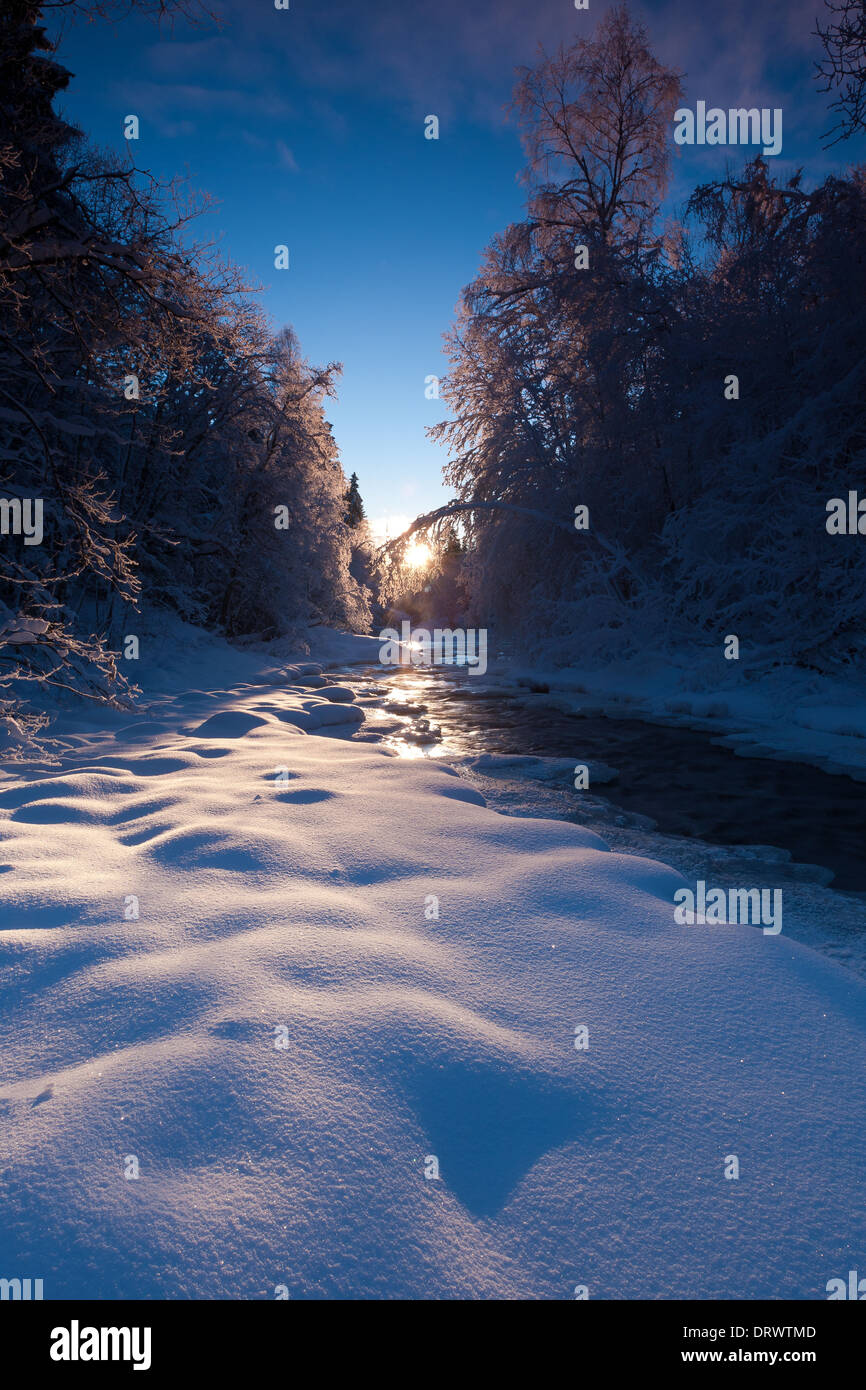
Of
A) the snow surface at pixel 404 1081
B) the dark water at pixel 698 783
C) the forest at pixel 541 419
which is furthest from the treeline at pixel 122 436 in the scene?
the dark water at pixel 698 783

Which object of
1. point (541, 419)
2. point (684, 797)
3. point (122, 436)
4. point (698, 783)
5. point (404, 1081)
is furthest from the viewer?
point (541, 419)

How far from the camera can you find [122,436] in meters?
12.3

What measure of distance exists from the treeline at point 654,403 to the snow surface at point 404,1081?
885 cm

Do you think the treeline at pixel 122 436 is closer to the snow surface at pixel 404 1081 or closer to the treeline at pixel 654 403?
the snow surface at pixel 404 1081

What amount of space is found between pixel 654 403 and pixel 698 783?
9.53m

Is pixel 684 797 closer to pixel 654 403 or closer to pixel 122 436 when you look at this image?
pixel 654 403

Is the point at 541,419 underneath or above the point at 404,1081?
above

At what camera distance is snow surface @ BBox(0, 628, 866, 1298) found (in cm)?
125

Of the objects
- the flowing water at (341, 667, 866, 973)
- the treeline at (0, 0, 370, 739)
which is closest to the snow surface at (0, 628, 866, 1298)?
the flowing water at (341, 667, 866, 973)

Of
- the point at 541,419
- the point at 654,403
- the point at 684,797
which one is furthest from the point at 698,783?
the point at 541,419

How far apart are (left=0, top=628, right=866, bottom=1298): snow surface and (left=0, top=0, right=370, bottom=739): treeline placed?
137 inches

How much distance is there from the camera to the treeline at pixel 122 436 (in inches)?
209

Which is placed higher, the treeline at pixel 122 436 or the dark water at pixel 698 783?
the treeline at pixel 122 436

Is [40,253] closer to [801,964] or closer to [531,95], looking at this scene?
[801,964]
